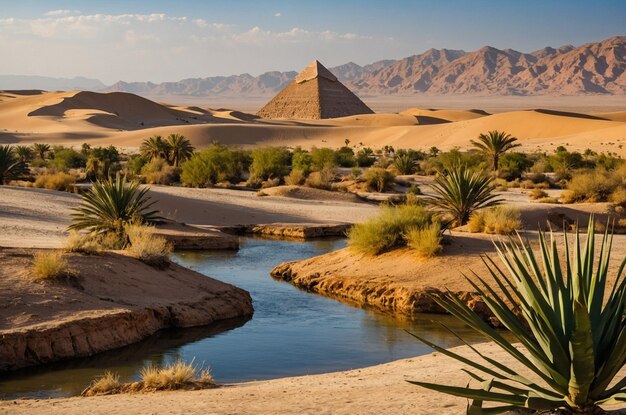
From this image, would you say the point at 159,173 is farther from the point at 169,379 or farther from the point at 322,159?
the point at 169,379

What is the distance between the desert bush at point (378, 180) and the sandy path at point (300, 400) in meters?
33.3

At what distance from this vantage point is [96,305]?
15.0 metres

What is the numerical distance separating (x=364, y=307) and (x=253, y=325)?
2957 millimetres

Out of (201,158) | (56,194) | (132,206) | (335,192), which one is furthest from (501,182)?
(132,206)

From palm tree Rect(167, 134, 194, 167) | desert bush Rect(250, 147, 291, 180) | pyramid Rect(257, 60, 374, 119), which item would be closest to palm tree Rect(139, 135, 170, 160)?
palm tree Rect(167, 134, 194, 167)

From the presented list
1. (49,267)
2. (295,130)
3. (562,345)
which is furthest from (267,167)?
(295,130)

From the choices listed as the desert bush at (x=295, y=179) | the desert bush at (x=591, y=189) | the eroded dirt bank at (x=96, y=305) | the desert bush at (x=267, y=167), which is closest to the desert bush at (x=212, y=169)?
the desert bush at (x=267, y=167)

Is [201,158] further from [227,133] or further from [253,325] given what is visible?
[227,133]

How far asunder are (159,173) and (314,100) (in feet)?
376

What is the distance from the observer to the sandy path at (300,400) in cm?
880

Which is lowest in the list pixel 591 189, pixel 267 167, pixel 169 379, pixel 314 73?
pixel 169 379

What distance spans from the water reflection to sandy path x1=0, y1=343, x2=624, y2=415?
2.02m

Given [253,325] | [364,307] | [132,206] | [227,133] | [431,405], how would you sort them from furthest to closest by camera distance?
[227,133]
[132,206]
[364,307]
[253,325]
[431,405]

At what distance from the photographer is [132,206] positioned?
22109 millimetres
